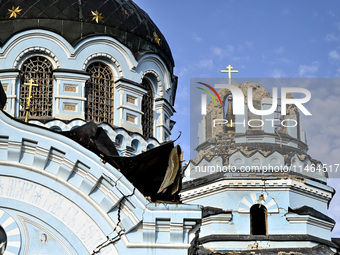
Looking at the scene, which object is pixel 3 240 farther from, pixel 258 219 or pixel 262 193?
pixel 258 219

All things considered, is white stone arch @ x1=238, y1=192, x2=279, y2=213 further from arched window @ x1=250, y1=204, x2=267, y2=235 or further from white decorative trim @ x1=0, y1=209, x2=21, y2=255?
white decorative trim @ x1=0, y1=209, x2=21, y2=255

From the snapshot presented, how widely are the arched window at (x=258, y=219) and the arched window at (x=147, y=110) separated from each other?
21.8 ft

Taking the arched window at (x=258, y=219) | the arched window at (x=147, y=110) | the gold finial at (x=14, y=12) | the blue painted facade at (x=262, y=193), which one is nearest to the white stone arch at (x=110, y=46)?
the arched window at (x=147, y=110)

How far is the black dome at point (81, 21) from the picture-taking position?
74.8ft

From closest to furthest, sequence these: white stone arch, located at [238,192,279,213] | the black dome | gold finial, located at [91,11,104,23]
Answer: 1. the black dome
2. gold finial, located at [91,11,104,23]
3. white stone arch, located at [238,192,279,213]

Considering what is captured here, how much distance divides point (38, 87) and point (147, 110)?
306 centimetres

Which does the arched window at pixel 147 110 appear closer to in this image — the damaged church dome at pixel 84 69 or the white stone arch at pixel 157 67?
the damaged church dome at pixel 84 69

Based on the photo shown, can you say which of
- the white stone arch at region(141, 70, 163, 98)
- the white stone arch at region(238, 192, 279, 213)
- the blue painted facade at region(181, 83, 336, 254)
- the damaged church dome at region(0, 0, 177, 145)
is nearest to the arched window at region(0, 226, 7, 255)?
the damaged church dome at region(0, 0, 177, 145)

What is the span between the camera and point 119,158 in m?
16.0

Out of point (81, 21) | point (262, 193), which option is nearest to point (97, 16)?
point (81, 21)

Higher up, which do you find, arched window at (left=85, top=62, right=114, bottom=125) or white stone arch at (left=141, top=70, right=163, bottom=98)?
white stone arch at (left=141, top=70, right=163, bottom=98)

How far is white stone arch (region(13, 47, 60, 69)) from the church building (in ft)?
0.08

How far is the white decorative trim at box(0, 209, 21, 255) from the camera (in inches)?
589

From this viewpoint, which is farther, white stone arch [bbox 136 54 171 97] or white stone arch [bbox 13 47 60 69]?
white stone arch [bbox 136 54 171 97]
